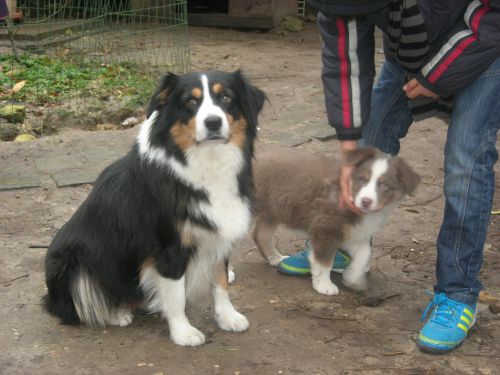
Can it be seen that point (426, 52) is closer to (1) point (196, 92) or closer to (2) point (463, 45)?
(2) point (463, 45)

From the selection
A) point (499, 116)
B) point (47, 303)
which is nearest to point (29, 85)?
point (47, 303)

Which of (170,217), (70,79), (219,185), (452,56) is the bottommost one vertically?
(70,79)

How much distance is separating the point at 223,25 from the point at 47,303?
30.2ft

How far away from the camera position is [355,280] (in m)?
3.86

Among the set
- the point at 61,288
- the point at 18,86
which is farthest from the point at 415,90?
the point at 18,86

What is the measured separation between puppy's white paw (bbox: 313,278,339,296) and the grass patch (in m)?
3.77

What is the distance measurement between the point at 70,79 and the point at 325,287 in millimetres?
4819

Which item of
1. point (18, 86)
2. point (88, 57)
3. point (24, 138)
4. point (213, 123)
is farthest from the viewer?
point (88, 57)

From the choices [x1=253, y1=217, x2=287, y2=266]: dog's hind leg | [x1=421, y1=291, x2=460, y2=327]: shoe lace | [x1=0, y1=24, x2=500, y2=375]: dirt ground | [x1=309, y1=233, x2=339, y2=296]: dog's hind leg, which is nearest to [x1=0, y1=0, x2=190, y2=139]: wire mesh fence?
[x1=0, y1=24, x2=500, y2=375]: dirt ground

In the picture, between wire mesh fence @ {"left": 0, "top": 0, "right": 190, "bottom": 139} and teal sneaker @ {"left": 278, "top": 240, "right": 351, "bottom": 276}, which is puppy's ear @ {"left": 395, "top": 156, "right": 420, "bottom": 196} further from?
wire mesh fence @ {"left": 0, "top": 0, "right": 190, "bottom": 139}

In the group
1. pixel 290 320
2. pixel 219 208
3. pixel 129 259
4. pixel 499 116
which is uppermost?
pixel 499 116

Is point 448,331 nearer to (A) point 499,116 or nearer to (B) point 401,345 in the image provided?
(B) point 401,345

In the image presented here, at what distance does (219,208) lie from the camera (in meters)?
3.14

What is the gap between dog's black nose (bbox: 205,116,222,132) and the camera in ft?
9.67
